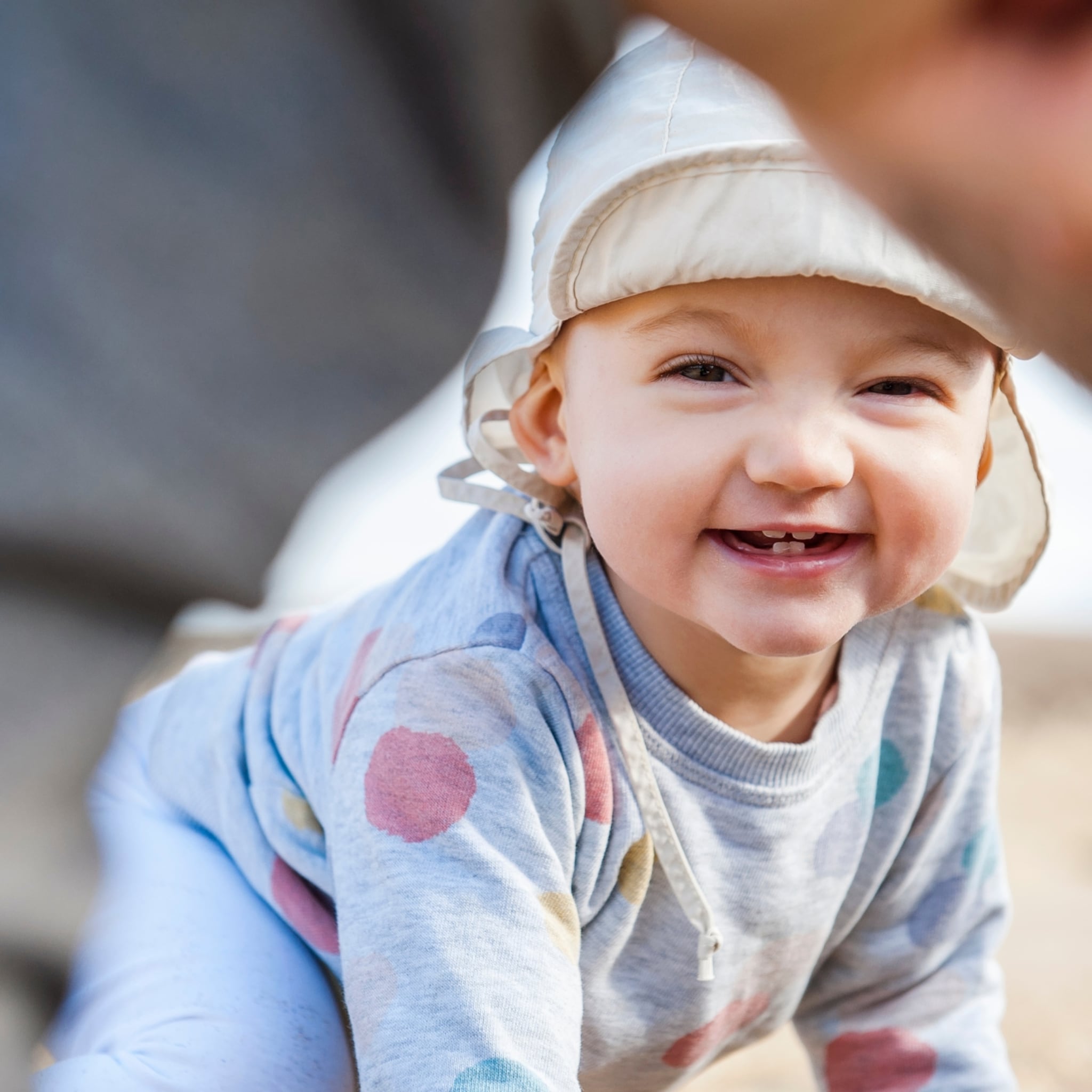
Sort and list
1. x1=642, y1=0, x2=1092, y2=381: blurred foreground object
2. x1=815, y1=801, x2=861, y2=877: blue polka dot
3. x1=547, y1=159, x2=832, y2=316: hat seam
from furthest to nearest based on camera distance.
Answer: x1=815, y1=801, x2=861, y2=877: blue polka dot, x1=547, y1=159, x2=832, y2=316: hat seam, x1=642, y1=0, x2=1092, y2=381: blurred foreground object

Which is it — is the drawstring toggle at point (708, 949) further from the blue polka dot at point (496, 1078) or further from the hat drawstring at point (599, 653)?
the blue polka dot at point (496, 1078)

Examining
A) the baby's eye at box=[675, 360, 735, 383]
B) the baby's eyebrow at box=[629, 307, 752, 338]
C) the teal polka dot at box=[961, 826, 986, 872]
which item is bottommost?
the teal polka dot at box=[961, 826, 986, 872]

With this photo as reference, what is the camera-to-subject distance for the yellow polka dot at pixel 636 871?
846 mm

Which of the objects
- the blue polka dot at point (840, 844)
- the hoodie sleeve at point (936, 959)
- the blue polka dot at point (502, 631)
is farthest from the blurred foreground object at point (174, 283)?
the hoodie sleeve at point (936, 959)

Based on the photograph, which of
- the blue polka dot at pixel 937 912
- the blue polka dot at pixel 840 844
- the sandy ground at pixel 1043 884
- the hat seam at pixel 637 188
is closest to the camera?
the hat seam at pixel 637 188

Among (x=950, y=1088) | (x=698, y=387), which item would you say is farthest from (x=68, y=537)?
(x=950, y=1088)

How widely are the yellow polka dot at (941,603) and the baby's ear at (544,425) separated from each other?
0.34 meters

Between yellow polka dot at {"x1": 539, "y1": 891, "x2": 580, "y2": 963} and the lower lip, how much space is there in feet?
0.76

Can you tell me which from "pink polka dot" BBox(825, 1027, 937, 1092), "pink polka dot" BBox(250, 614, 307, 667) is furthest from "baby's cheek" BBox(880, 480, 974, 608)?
"pink polka dot" BBox(250, 614, 307, 667)

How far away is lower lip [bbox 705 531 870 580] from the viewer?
2.41 ft

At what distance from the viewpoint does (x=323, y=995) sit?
95cm

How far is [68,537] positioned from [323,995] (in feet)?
2.48

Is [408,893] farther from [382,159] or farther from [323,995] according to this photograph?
[382,159]

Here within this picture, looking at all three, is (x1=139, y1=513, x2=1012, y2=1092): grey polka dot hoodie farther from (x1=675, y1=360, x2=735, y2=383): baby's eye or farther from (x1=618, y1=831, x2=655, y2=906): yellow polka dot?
(x1=675, y1=360, x2=735, y2=383): baby's eye
